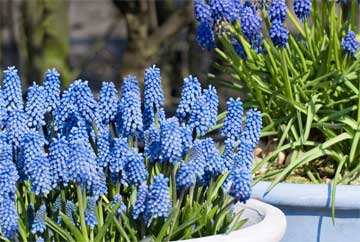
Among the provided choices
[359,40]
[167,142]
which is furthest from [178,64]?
[167,142]

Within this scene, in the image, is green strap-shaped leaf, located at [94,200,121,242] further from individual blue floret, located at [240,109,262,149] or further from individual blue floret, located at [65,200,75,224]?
individual blue floret, located at [240,109,262,149]

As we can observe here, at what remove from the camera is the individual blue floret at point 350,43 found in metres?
2.78

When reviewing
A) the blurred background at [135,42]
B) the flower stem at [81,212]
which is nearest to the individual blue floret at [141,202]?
the flower stem at [81,212]

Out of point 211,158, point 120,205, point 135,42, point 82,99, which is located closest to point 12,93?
point 82,99

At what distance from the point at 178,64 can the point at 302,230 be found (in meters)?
4.91

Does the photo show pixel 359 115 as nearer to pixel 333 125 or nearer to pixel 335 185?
pixel 333 125

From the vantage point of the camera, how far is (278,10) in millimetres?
2562

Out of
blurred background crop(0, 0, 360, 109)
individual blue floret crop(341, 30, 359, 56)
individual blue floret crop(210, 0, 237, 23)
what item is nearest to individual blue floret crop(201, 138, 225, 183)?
individual blue floret crop(210, 0, 237, 23)

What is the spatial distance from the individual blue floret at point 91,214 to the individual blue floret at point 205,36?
32.3 inches

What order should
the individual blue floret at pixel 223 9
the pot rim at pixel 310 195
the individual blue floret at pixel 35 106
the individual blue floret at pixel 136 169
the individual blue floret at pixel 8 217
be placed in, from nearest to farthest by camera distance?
the individual blue floret at pixel 8 217 → the individual blue floret at pixel 136 169 → the individual blue floret at pixel 35 106 → the pot rim at pixel 310 195 → the individual blue floret at pixel 223 9

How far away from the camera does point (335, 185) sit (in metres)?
2.51

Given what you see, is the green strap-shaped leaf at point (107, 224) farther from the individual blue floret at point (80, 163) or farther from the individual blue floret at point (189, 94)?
the individual blue floret at point (189, 94)

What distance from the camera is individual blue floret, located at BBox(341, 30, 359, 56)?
278 cm

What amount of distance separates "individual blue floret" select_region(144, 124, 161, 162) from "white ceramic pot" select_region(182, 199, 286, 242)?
0.75 ft
